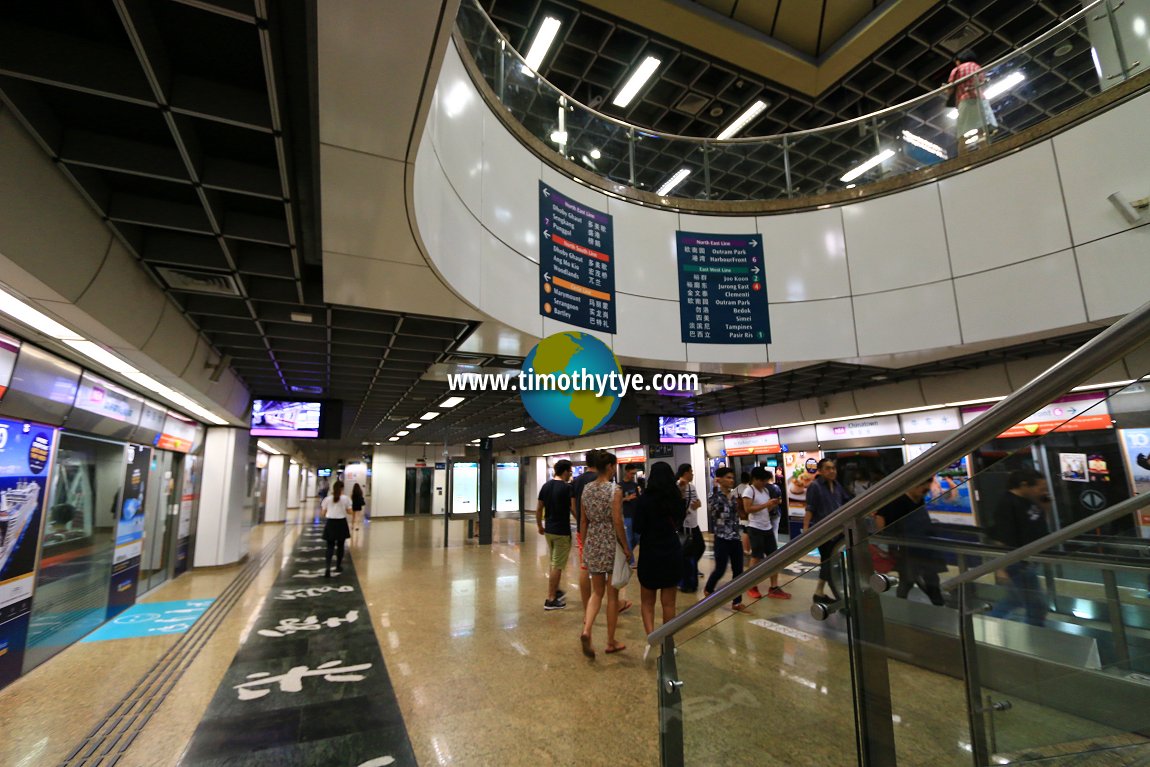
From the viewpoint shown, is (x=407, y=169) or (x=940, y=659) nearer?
(x=940, y=659)

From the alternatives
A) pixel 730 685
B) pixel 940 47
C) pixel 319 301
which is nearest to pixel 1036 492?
pixel 730 685

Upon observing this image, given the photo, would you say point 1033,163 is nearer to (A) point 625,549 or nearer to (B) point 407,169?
(A) point 625,549

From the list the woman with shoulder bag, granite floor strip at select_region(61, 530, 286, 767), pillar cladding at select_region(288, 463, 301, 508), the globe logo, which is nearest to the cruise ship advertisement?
granite floor strip at select_region(61, 530, 286, 767)

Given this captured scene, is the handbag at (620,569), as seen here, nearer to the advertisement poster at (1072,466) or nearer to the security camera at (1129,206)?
the advertisement poster at (1072,466)

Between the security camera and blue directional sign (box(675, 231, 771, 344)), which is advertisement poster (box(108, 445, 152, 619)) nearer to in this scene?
blue directional sign (box(675, 231, 771, 344))

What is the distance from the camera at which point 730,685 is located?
1.88 metres

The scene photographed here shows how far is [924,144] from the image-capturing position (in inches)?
268

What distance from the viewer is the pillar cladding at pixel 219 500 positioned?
28.3ft

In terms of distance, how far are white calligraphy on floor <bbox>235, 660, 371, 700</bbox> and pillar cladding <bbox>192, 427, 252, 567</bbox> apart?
600cm

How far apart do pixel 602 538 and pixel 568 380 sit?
177cm

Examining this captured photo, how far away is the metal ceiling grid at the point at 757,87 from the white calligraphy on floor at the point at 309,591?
6.32 m

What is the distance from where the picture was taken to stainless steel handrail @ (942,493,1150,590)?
45.6 inches

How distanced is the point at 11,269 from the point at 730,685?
367cm

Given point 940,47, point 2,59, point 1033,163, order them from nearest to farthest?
point 2,59
point 1033,163
point 940,47
